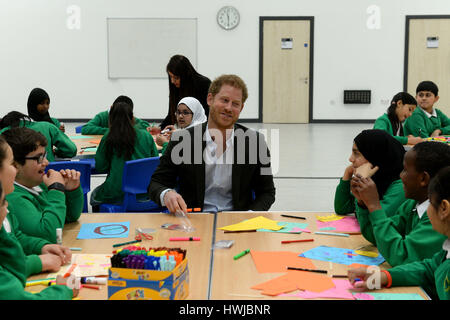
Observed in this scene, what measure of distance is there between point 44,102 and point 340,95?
25.7 feet

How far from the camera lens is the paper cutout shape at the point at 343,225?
2.41 metres

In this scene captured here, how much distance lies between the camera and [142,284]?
145 centimetres

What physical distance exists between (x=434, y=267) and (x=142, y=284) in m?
0.99

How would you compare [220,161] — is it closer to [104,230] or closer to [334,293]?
[104,230]

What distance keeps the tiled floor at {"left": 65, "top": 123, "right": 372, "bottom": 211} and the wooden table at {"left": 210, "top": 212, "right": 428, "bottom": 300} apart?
2.88 m

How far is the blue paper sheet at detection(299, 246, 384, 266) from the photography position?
6.53 ft

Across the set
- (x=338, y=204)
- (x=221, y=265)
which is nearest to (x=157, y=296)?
(x=221, y=265)

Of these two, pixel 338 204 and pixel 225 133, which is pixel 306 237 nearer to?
pixel 338 204

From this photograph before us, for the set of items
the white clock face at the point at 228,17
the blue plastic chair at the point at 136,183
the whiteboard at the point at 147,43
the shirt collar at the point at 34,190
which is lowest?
the blue plastic chair at the point at 136,183

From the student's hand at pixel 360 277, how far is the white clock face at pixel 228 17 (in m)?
10.5

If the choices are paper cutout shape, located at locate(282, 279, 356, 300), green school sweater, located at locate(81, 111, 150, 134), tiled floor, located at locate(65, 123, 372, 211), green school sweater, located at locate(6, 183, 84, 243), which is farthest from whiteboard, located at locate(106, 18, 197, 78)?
paper cutout shape, located at locate(282, 279, 356, 300)

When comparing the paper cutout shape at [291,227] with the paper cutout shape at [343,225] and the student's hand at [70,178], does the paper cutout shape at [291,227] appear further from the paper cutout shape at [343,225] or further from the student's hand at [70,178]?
the student's hand at [70,178]

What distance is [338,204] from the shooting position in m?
2.66

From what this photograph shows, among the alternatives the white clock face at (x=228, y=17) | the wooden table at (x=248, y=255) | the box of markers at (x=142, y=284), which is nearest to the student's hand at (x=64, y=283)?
the box of markers at (x=142, y=284)
